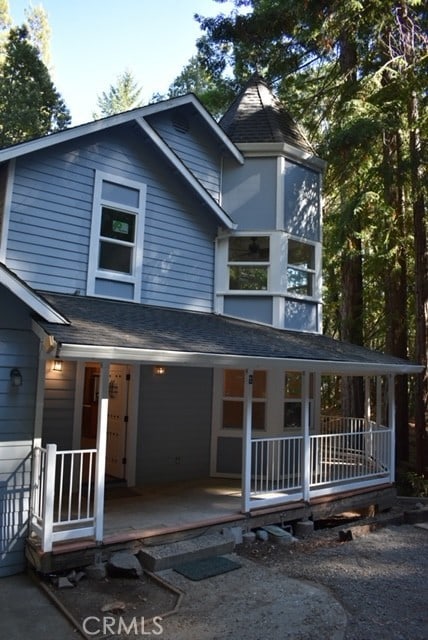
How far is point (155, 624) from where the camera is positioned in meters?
4.54

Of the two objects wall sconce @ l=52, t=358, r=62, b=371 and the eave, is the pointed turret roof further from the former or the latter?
the eave

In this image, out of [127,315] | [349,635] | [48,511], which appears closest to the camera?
[349,635]

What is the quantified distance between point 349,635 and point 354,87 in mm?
11482

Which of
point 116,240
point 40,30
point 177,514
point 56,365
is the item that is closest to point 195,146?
point 116,240

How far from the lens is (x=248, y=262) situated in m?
9.98

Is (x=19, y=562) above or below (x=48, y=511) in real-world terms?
below

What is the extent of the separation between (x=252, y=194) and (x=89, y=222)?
141 inches

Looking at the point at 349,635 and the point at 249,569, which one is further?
the point at 249,569

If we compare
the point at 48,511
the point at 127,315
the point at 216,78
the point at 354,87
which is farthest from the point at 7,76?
the point at 48,511

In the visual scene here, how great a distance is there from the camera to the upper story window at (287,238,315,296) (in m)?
10.3

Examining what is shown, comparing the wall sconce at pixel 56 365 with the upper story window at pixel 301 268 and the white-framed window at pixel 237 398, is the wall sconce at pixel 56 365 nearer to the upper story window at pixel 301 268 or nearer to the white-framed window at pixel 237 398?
the white-framed window at pixel 237 398

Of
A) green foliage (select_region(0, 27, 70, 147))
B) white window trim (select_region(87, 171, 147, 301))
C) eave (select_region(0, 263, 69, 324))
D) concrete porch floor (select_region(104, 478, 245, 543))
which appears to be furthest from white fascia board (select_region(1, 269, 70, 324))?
green foliage (select_region(0, 27, 70, 147))

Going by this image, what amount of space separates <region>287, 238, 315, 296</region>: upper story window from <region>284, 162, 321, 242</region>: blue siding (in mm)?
238

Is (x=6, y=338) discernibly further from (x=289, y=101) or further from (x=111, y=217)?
(x=289, y=101)
